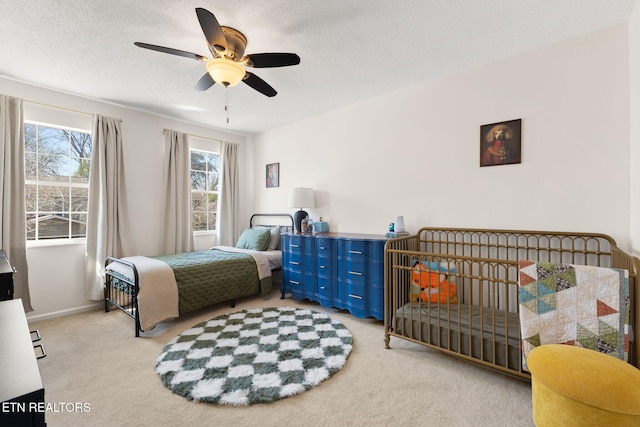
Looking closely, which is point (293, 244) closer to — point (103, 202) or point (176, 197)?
point (176, 197)

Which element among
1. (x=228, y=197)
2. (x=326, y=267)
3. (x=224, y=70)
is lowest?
(x=326, y=267)

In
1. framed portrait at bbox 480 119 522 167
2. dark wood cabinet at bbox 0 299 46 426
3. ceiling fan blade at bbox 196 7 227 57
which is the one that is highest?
ceiling fan blade at bbox 196 7 227 57

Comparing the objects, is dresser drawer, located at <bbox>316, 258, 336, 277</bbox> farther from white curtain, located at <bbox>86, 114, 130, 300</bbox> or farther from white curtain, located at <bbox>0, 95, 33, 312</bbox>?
white curtain, located at <bbox>0, 95, 33, 312</bbox>

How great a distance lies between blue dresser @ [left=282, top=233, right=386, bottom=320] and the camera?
2.79 metres

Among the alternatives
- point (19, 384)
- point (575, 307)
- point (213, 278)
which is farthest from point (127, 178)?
point (575, 307)

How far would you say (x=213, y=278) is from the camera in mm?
3154

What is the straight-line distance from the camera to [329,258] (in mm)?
3191

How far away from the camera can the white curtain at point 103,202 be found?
331 cm

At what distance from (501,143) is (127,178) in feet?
14.4

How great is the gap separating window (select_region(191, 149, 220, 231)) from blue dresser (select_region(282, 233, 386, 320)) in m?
1.67

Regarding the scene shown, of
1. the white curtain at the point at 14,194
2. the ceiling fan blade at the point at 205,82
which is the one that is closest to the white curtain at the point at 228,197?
the white curtain at the point at 14,194

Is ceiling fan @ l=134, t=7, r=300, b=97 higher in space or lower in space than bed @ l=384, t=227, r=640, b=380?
higher

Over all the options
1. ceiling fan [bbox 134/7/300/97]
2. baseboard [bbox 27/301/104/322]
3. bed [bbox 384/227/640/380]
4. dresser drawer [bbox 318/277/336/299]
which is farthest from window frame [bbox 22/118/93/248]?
bed [bbox 384/227/640/380]

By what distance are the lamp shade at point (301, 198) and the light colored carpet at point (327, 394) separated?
188 centimetres
